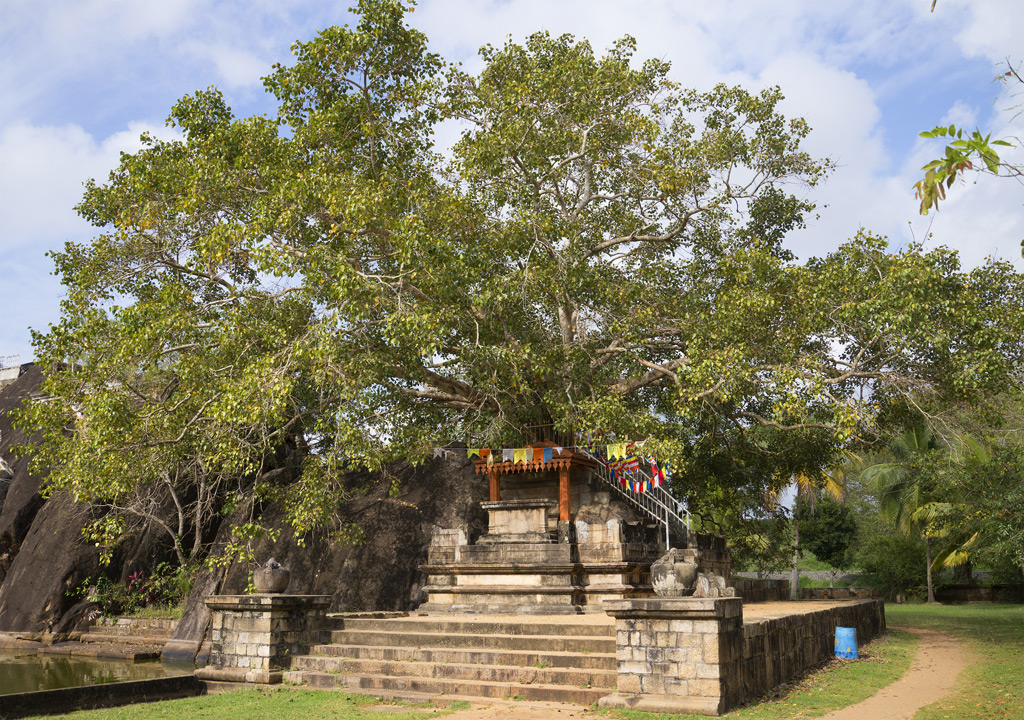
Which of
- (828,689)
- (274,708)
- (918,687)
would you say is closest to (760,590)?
(918,687)

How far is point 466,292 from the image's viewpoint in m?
14.0

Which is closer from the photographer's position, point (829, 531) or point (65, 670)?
point (65, 670)

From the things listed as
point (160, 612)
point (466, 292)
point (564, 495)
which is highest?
point (466, 292)

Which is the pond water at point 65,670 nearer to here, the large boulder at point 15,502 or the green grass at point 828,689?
the large boulder at point 15,502

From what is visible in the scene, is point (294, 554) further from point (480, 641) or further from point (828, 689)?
point (828, 689)

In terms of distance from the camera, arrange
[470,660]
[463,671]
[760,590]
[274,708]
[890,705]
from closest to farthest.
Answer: [890,705] < [274,708] < [463,671] < [470,660] < [760,590]

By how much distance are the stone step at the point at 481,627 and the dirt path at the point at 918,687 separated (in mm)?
2912

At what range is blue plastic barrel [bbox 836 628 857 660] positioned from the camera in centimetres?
1188

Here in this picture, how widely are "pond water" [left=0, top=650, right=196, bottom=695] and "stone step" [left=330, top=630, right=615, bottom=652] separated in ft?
12.1

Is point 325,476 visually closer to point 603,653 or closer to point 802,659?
point 603,653

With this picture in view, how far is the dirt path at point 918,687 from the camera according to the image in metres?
7.69

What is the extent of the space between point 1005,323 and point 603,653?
921 centimetres

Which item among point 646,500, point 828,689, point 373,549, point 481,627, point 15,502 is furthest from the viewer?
point 15,502

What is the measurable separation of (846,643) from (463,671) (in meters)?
6.25
